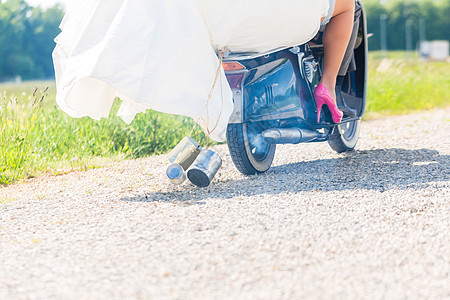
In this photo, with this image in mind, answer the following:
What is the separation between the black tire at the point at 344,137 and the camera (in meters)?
4.30

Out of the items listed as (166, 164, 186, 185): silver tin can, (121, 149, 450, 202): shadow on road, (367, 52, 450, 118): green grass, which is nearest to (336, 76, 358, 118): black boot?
(121, 149, 450, 202): shadow on road

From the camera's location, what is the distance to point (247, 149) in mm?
3520

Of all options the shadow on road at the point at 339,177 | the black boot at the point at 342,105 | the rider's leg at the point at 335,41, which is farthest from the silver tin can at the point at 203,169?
the black boot at the point at 342,105

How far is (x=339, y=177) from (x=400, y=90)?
5.68m

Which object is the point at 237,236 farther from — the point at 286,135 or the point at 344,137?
the point at 344,137

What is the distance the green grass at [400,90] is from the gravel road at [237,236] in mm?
4488

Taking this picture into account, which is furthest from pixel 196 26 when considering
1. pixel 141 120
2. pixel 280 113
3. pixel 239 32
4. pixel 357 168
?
pixel 141 120

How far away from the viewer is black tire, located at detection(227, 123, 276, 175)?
3.47 m

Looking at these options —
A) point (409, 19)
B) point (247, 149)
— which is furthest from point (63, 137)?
point (409, 19)

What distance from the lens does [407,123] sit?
654cm

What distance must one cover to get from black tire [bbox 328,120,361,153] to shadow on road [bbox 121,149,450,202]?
7.1 inches

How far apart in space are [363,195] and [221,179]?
98cm

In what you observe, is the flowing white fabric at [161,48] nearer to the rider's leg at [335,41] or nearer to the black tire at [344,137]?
the rider's leg at [335,41]

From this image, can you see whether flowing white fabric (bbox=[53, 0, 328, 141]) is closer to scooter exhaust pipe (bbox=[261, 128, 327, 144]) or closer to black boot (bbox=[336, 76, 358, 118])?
scooter exhaust pipe (bbox=[261, 128, 327, 144])
